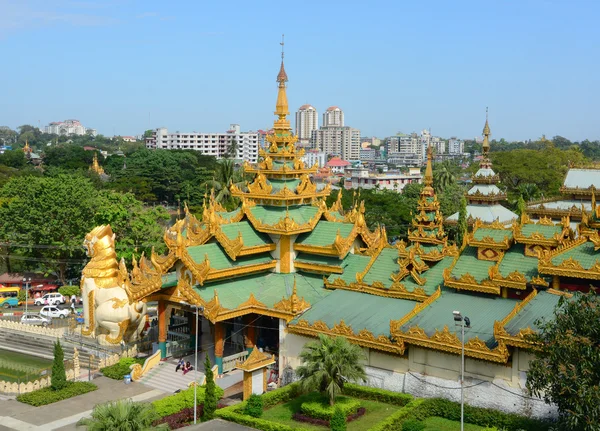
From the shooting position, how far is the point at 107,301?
30594mm

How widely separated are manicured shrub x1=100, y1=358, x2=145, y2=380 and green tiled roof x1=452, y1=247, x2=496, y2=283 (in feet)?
44.0

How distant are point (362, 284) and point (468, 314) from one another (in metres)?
5.02

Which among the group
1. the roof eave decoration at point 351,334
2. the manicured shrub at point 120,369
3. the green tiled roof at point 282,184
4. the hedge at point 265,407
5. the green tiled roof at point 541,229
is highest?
the green tiled roof at point 282,184

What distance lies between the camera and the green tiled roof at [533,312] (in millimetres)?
20487

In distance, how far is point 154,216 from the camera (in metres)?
47.2

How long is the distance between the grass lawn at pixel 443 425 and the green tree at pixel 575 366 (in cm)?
419

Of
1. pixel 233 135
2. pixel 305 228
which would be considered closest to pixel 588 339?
pixel 305 228

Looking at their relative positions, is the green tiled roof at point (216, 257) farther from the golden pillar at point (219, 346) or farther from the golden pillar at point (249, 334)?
the golden pillar at point (219, 346)

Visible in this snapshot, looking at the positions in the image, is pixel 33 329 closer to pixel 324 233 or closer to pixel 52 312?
pixel 52 312

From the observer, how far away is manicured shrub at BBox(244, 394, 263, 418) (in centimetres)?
2164

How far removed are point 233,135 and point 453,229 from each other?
12951 cm

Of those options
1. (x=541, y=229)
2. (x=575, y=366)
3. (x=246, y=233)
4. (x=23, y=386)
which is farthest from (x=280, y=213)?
(x=575, y=366)

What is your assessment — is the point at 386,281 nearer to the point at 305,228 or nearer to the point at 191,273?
the point at 305,228

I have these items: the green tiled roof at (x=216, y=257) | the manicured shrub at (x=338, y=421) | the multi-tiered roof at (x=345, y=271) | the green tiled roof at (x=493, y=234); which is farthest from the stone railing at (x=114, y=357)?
the green tiled roof at (x=493, y=234)
